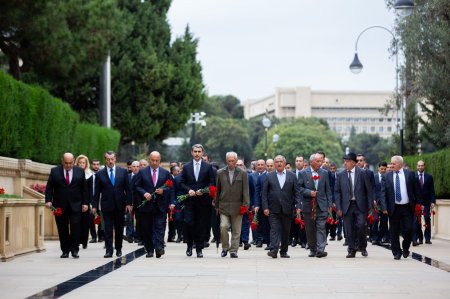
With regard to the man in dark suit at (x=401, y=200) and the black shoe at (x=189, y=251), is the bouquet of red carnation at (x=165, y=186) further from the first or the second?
the man in dark suit at (x=401, y=200)

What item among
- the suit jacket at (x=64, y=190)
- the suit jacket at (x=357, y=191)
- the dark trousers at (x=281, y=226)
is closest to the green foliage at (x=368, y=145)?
the suit jacket at (x=357, y=191)

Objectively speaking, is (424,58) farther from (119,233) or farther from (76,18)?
(119,233)

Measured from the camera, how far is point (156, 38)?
196ft

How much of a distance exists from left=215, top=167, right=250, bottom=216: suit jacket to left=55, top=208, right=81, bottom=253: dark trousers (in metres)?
2.65

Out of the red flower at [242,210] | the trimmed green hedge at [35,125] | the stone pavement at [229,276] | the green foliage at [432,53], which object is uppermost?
the green foliage at [432,53]

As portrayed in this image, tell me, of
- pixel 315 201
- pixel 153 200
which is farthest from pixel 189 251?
pixel 315 201

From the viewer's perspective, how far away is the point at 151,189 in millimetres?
22016

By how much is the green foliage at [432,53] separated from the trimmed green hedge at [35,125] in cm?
1019

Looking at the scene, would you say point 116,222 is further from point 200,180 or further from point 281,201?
point 281,201

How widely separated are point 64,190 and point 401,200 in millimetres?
6184

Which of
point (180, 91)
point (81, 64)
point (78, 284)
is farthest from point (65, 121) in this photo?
point (180, 91)

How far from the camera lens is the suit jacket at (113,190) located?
21891 millimetres

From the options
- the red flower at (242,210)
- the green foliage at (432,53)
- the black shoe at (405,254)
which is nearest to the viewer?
the black shoe at (405,254)

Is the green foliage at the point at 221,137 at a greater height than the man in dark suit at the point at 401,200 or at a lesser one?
greater
